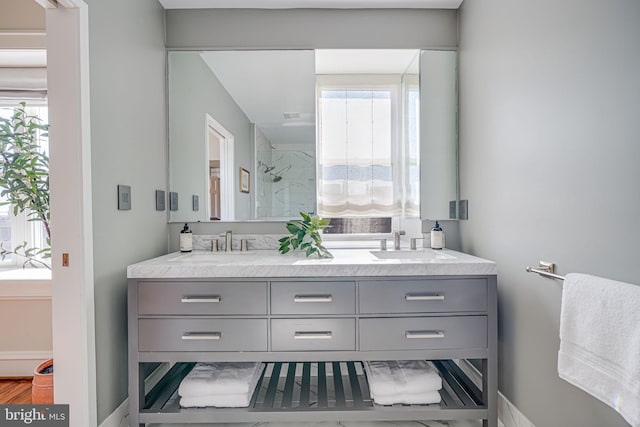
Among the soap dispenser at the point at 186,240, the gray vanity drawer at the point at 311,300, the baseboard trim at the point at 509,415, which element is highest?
the soap dispenser at the point at 186,240

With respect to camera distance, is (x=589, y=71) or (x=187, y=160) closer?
(x=589, y=71)

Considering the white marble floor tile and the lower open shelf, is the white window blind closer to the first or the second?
the lower open shelf

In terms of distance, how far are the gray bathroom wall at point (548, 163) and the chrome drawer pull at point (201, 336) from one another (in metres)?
1.44

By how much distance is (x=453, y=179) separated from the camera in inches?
87.7

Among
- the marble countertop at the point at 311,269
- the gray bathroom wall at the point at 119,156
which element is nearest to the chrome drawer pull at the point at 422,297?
the marble countertop at the point at 311,269

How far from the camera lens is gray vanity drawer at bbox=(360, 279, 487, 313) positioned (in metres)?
1.57

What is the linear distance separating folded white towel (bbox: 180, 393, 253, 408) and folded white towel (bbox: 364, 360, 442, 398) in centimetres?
64

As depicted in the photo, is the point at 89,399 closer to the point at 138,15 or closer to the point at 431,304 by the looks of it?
the point at 431,304

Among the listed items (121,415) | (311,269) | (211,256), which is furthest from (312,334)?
(121,415)

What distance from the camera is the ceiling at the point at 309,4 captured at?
2.08 meters

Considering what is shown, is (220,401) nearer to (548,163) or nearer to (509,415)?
(509,415)

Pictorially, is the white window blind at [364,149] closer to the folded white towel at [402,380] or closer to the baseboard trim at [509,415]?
the folded white towel at [402,380]

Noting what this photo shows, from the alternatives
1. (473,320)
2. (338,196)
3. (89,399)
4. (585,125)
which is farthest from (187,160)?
(585,125)

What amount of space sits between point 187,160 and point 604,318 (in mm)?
2230
